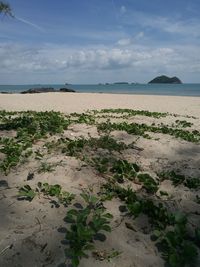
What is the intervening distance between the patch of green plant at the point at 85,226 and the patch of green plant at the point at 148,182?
781 mm

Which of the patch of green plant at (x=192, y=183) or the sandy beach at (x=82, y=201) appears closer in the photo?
the sandy beach at (x=82, y=201)

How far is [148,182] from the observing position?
173 inches

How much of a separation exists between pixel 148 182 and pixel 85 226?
1.38m

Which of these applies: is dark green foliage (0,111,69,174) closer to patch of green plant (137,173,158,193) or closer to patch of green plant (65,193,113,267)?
patch of green plant (65,193,113,267)

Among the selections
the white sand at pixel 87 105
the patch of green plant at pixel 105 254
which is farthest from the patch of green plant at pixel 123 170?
the white sand at pixel 87 105

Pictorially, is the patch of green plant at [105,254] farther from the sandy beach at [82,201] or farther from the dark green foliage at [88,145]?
the dark green foliage at [88,145]

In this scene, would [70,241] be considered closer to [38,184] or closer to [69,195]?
[69,195]

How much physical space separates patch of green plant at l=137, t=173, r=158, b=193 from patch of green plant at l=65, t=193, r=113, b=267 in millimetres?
781

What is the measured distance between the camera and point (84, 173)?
15.0ft

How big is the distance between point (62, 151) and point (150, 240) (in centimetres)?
241

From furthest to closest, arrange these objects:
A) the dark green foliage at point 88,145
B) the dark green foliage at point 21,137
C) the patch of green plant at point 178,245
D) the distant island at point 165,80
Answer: the distant island at point 165,80
the dark green foliage at point 88,145
the dark green foliage at point 21,137
the patch of green plant at point 178,245

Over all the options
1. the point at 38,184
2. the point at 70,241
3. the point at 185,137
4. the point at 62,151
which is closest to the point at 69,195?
the point at 38,184

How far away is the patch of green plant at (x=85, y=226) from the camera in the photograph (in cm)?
296

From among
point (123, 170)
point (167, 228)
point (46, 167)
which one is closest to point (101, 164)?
point (123, 170)
